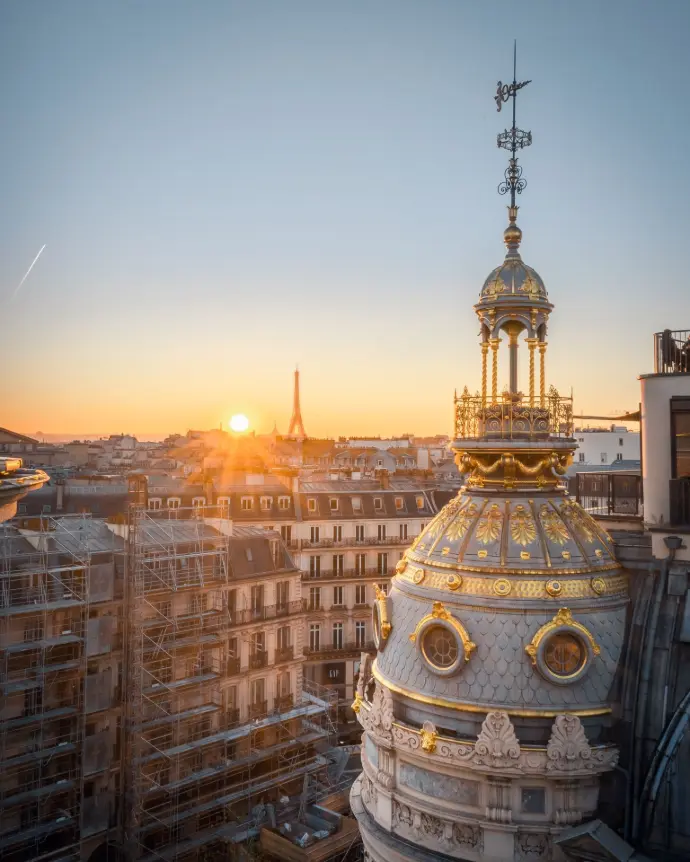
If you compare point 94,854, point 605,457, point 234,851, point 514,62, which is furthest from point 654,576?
point 605,457

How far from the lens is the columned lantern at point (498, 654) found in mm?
18594

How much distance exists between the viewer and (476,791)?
18.9 metres

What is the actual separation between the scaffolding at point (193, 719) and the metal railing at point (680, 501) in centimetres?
2403

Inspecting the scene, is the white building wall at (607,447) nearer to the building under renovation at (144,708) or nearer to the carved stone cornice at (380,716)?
the building under renovation at (144,708)

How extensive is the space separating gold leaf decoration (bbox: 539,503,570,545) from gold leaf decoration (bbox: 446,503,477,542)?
1919 mm

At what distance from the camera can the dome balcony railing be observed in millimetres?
22875

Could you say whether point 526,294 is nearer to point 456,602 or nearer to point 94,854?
point 456,602

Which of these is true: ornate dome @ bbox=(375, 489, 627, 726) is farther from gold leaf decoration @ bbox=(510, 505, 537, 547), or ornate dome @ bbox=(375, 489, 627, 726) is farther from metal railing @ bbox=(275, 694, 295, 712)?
metal railing @ bbox=(275, 694, 295, 712)

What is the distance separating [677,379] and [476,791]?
12182 mm

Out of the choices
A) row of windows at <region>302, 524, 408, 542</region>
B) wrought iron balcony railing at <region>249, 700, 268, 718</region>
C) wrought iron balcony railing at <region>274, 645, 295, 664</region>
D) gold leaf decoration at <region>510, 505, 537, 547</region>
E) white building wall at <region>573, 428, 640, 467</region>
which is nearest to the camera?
gold leaf decoration at <region>510, 505, 537, 547</region>

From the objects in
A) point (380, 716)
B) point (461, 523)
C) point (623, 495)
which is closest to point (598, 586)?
point (461, 523)

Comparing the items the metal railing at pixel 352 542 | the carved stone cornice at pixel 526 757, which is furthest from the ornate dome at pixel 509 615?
the metal railing at pixel 352 542

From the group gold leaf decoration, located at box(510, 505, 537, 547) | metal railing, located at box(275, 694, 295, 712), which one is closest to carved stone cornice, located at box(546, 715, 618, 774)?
gold leaf decoration, located at box(510, 505, 537, 547)

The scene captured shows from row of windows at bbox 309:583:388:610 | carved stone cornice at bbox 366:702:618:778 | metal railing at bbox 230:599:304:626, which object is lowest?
row of windows at bbox 309:583:388:610
